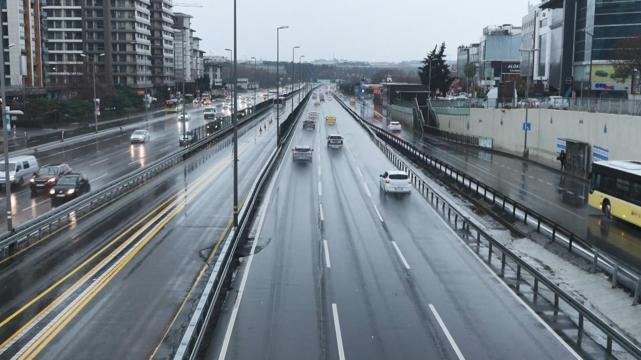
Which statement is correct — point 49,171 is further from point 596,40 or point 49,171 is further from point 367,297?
point 596,40

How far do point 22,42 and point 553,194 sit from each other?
9115 cm

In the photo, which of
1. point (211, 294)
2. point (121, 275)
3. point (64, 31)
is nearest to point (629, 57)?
point (121, 275)

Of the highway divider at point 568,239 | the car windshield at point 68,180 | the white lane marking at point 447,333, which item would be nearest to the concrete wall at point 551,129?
the highway divider at point 568,239

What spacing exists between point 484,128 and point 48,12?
98.1m

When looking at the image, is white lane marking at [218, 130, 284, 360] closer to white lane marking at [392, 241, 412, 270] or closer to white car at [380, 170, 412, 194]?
white lane marking at [392, 241, 412, 270]

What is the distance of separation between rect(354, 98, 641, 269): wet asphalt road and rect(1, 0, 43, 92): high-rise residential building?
6785cm

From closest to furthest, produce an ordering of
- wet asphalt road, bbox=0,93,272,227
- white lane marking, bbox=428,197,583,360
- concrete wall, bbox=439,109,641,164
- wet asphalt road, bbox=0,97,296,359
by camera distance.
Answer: white lane marking, bbox=428,197,583,360, wet asphalt road, bbox=0,97,296,359, wet asphalt road, bbox=0,93,272,227, concrete wall, bbox=439,109,641,164

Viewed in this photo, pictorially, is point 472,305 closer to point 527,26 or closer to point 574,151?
point 574,151

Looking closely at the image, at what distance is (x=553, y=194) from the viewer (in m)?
39.2

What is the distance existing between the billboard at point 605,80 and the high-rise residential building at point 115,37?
296 feet

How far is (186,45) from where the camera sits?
651ft

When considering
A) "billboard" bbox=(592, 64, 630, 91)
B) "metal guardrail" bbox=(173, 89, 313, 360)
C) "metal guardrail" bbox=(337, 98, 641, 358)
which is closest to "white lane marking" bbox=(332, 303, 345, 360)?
"metal guardrail" bbox=(173, 89, 313, 360)

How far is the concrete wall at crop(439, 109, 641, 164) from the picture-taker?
4056cm

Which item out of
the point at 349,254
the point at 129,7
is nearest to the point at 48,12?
the point at 129,7
